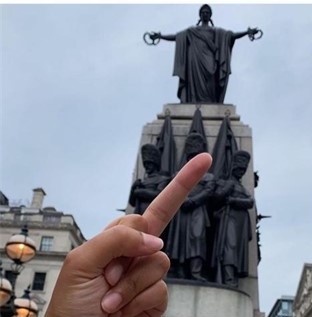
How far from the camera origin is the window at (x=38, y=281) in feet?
124

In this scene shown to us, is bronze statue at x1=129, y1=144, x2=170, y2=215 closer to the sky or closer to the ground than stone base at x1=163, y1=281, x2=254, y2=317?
closer to the sky

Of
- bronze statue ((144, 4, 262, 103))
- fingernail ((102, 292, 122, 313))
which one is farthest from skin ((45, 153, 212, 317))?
bronze statue ((144, 4, 262, 103))

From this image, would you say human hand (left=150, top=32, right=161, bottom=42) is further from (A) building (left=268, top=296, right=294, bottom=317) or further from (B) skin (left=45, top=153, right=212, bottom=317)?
(A) building (left=268, top=296, right=294, bottom=317)

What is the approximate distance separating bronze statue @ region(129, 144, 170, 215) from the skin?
14.3 feet

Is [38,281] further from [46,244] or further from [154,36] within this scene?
[154,36]

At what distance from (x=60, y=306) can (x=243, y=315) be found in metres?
4.12

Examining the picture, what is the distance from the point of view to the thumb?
4.67 ft

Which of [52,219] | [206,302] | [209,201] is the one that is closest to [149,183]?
[209,201]

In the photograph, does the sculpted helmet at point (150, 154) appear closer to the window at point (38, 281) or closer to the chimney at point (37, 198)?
the window at point (38, 281)

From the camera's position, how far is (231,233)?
5.80 m

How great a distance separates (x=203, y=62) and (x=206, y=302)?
15.6 ft

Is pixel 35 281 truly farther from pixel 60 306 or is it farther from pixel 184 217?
pixel 60 306

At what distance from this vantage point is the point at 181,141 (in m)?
7.43

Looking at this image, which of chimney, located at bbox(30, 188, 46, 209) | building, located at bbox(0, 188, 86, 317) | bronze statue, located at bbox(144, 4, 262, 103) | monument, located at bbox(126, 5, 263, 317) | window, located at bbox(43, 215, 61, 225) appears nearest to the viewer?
monument, located at bbox(126, 5, 263, 317)
